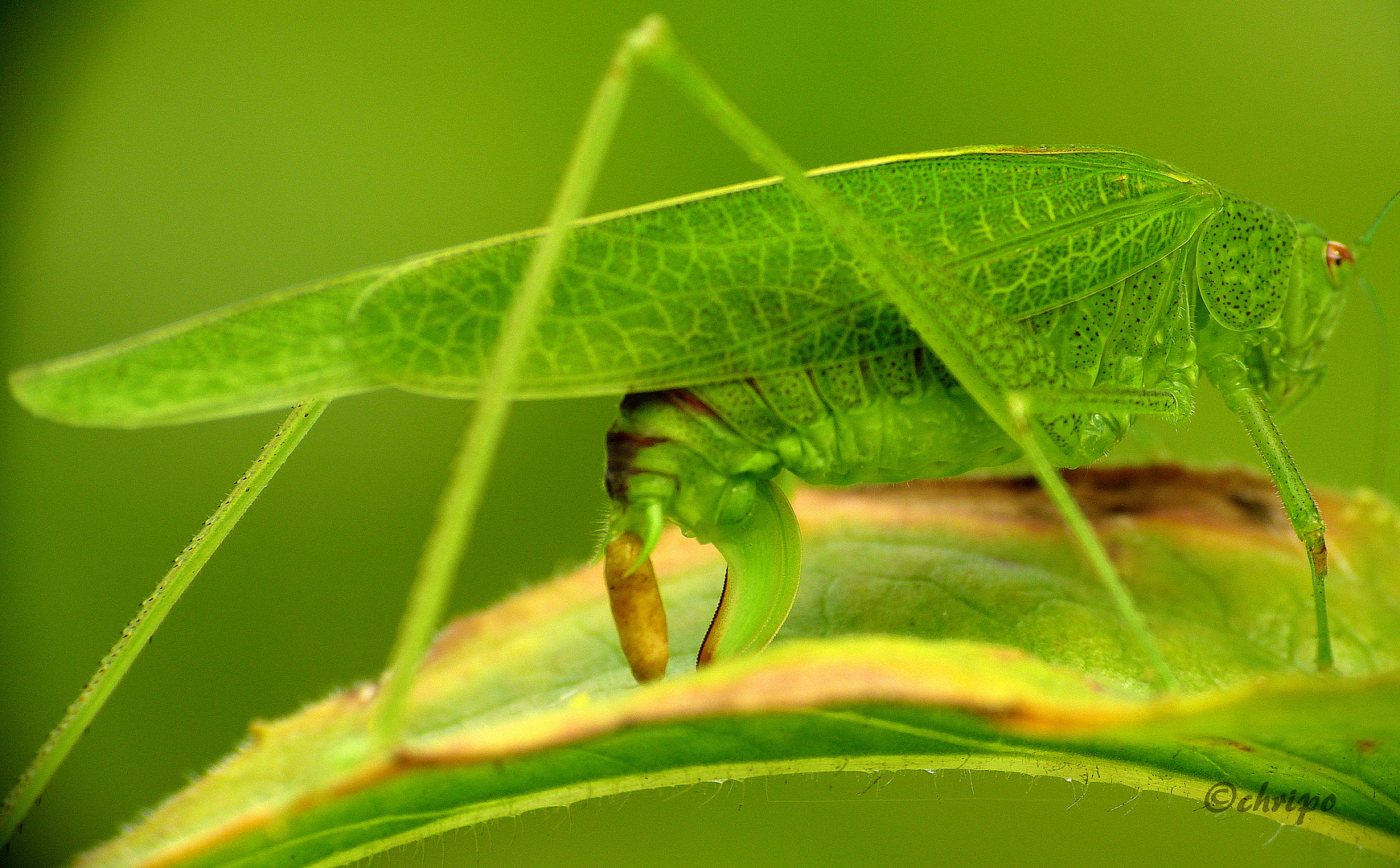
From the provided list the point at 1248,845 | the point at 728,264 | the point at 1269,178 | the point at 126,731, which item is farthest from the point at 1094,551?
the point at 126,731

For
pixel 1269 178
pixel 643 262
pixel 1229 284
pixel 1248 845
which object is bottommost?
pixel 1248 845

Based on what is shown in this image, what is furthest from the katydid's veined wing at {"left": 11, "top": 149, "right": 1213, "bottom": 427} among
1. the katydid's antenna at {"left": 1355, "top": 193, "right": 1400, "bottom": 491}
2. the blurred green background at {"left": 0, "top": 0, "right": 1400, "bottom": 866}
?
the blurred green background at {"left": 0, "top": 0, "right": 1400, "bottom": 866}

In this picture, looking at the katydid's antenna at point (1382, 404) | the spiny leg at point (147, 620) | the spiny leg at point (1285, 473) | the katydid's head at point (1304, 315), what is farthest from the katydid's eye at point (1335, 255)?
the spiny leg at point (147, 620)

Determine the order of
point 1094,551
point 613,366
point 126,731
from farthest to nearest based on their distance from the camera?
1. point 126,731
2. point 613,366
3. point 1094,551

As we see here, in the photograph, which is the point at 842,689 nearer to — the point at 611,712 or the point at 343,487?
the point at 611,712

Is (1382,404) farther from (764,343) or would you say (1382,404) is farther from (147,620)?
(147,620)

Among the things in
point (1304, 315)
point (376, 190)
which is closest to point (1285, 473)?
→ point (1304, 315)

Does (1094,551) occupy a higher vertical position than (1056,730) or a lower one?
higher

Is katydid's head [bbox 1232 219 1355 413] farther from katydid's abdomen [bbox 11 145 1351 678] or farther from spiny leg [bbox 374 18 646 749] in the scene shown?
spiny leg [bbox 374 18 646 749]
